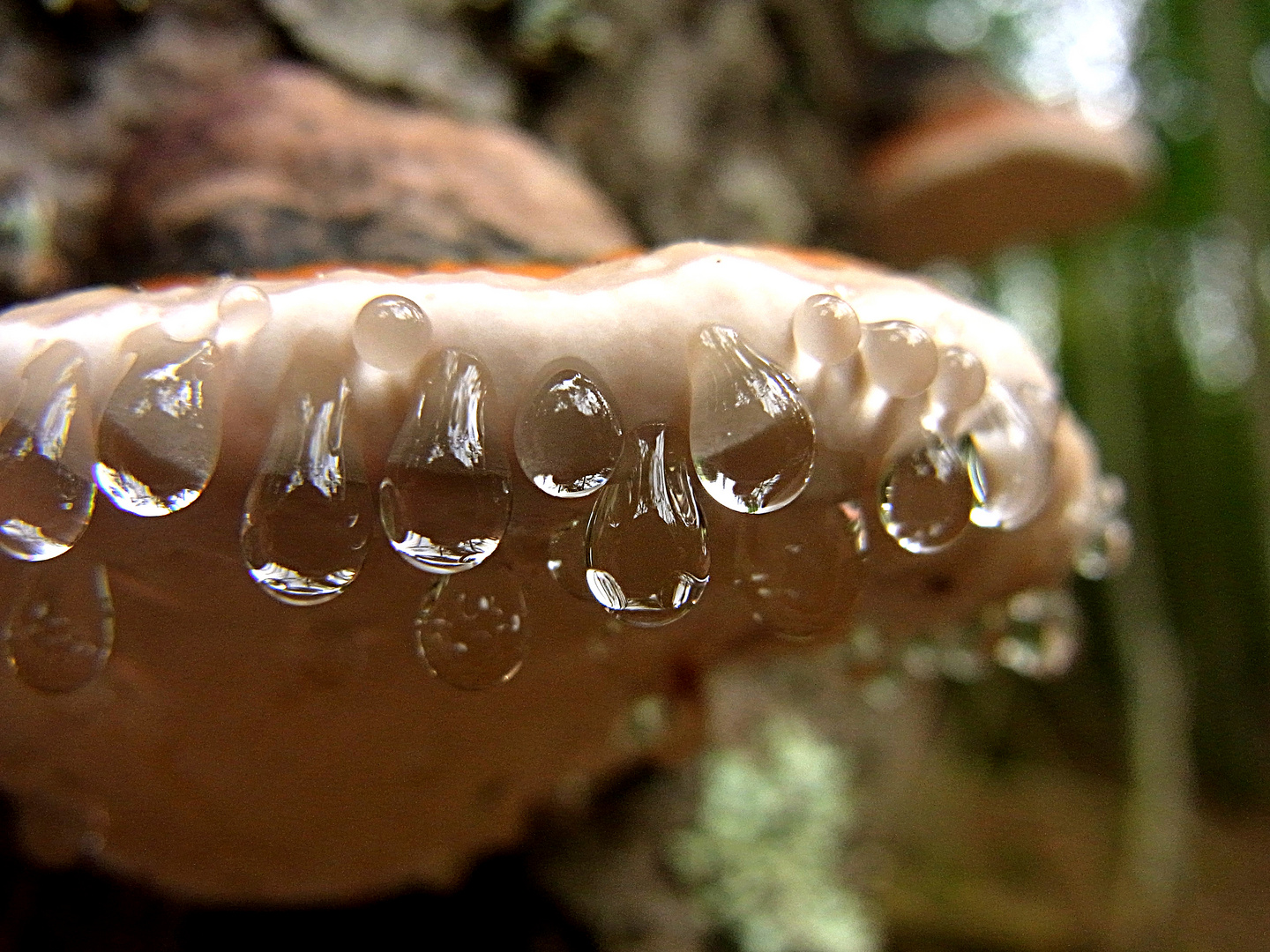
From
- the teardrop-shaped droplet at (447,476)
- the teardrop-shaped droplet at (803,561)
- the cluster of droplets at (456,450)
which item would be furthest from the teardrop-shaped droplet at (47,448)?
the teardrop-shaped droplet at (803,561)

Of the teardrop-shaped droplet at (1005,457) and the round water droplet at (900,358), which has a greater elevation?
the round water droplet at (900,358)

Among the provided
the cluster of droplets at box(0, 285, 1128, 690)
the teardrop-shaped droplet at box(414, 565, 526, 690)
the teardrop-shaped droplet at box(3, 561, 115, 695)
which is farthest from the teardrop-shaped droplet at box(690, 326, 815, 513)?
the teardrop-shaped droplet at box(3, 561, 115, 695)

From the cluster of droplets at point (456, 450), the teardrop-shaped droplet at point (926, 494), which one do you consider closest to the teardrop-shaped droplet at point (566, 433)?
the cluster of droplets at point (456, 450)

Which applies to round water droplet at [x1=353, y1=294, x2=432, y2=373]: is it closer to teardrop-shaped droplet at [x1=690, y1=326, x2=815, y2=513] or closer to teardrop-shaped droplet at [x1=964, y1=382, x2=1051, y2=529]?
teardrop-shaped droplet at [x1=690, y1=326, x2=815, y2=513]

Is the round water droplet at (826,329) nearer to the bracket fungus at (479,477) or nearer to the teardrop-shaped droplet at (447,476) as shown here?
the bracket fungus at (479,477)

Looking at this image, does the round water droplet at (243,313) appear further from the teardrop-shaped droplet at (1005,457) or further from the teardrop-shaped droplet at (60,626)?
the teardrop-shaped droplet at (1005,457)

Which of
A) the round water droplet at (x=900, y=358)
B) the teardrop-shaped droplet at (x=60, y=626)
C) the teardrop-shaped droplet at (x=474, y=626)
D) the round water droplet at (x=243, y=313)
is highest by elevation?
the round water droplet at (x=900, y=358)

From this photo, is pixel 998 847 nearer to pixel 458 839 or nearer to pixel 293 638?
pixel 458 839
